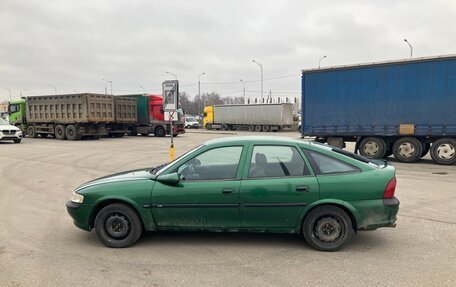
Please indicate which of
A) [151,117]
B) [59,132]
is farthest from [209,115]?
[59,132]

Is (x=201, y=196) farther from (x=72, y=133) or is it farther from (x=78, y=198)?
(x=72, y=133)

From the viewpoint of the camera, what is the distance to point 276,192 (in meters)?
4.39

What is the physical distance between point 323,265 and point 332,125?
11108 mm

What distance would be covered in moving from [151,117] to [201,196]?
89.7 feet

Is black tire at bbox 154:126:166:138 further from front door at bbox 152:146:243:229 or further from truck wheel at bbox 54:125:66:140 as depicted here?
front door at bbox 152:146:243:229

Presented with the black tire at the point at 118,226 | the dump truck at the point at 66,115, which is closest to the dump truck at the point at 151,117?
the dump truck at the point at 66,115

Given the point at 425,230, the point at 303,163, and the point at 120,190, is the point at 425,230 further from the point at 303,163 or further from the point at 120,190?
the point at 120,190

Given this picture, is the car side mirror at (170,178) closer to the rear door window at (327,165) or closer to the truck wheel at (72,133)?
the rear door window at (327,165)

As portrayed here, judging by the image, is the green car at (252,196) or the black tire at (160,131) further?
the black tire at (160,131)

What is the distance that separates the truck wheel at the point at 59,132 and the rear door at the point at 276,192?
25.0 m

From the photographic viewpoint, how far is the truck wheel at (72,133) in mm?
25516

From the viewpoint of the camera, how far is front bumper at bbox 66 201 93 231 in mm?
4655

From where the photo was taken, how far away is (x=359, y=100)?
1371cm

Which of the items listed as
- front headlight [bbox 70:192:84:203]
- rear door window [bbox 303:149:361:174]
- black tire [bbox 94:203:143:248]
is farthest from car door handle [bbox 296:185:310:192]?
front headlight [bbox 70:192:84:203]
